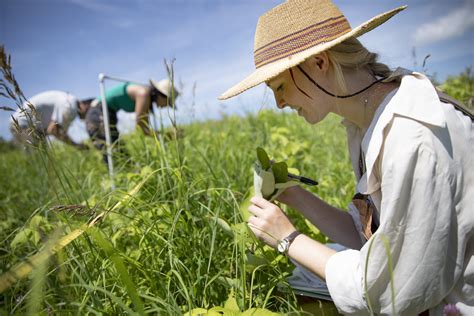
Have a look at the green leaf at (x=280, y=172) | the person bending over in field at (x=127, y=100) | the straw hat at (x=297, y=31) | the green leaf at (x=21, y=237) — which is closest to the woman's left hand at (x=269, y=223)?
the green leaf at (x=280, y=172)

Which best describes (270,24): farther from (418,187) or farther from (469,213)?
(469,213)

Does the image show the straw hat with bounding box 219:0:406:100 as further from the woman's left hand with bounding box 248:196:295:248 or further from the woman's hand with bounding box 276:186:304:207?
the woman's hand with bounding box 276:186:304:207

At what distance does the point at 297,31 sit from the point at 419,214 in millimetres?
678

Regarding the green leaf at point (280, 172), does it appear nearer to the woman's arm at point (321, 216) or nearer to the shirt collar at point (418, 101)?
the woman's arm at point (321, 216)

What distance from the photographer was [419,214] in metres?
0.89

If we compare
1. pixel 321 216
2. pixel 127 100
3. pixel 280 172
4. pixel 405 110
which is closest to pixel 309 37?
pixel 405 110

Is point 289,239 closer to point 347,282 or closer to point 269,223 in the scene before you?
point 269,223

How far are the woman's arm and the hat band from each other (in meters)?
0.60

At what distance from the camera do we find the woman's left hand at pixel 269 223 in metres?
1.22

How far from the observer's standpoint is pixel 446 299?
1.02 meters

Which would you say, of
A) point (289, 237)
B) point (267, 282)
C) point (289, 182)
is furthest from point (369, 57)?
point (267, 282)

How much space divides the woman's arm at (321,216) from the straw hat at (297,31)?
A: 548 mm

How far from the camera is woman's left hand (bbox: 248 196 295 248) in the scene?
4.01ft

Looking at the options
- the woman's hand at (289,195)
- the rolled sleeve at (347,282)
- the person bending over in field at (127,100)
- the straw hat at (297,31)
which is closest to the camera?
the rolled sleeve at (347,282)
